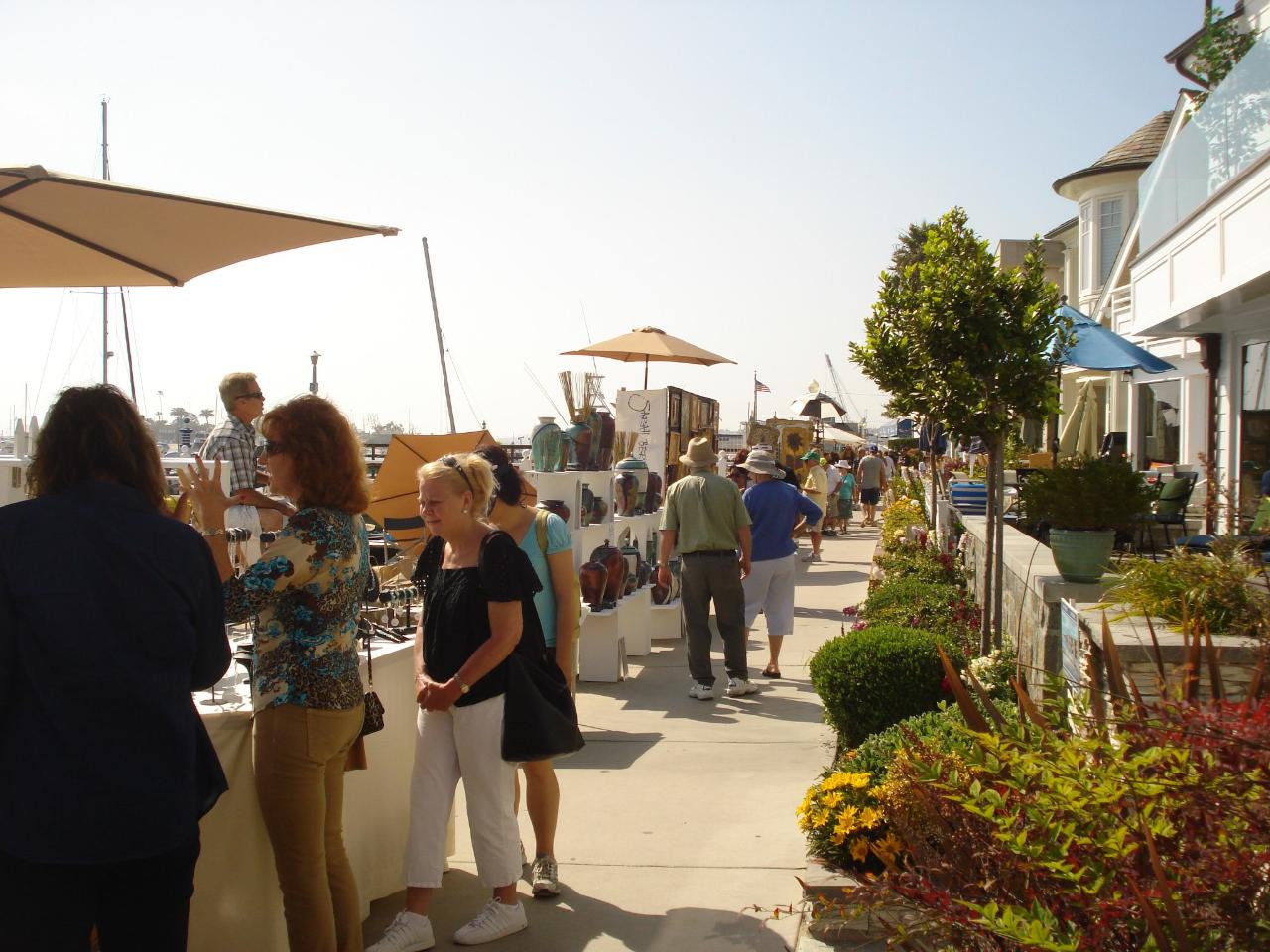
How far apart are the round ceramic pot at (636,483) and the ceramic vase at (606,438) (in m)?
0.52

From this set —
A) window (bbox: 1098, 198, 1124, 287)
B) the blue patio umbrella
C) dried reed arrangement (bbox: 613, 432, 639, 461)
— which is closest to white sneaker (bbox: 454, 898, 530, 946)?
dried reed arrangement (bbox: 613, 432, 639, 461)

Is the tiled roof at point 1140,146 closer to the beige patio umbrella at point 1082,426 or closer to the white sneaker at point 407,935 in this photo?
the beige patio umbrella at point 1082,426

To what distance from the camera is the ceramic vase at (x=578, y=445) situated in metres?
9.31

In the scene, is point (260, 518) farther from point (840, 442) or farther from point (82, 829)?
point (840, 442)

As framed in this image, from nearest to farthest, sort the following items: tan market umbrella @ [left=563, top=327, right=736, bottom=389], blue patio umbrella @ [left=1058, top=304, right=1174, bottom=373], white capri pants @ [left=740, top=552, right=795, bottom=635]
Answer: white capri pants @ [left=740, top=552, right=795, bottom=635]
blue patio umbrella @ [left=1058, top=304, right=1174, bottom=373]
tan market umbrella @ [left=563, top=327, right=736, bottom=389]

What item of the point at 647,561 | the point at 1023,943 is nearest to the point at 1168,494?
the point at 647,561

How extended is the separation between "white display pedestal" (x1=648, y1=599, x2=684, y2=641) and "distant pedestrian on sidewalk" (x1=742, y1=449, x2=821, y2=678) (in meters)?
1.73

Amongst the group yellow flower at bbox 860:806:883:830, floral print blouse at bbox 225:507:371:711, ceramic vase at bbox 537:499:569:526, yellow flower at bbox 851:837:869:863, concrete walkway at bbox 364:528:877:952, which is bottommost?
concrete walkway at bbox 364:528:877:952

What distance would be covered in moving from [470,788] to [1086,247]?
26.0 metres

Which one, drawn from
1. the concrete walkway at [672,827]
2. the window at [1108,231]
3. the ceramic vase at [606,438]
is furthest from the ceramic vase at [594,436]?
the window at [1108,231]

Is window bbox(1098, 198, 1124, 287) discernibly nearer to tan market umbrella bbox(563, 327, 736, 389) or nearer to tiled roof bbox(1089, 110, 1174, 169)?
tiled roof bbox(1089, 110, 1174, 169)

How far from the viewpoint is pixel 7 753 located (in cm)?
257

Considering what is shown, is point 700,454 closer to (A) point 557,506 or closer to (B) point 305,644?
(A) point 557,506

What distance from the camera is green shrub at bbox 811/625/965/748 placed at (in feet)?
19.4
